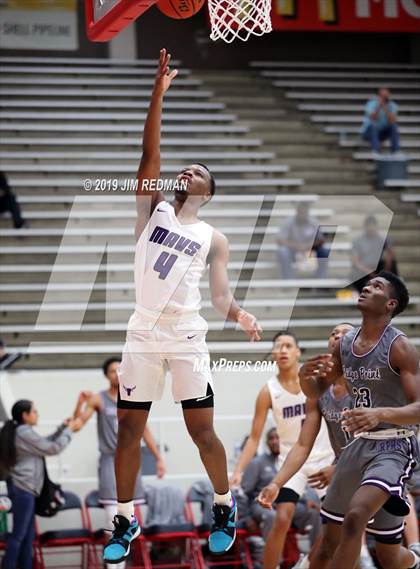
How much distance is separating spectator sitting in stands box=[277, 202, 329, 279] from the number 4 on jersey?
624 centimetres

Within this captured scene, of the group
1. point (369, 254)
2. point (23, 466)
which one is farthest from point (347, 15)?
point (23, 466)

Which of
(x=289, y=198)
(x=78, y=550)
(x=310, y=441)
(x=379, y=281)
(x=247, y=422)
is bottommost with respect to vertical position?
(x=78, y=550)

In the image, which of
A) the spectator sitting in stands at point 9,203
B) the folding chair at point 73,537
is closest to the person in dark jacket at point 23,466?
the folding chair at point 73,537

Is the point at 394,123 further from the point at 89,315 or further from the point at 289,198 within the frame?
the point at 89,315

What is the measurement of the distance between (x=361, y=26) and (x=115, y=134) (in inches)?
155

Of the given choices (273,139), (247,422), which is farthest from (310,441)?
(273,139)

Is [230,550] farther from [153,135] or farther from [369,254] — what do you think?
[153,135]

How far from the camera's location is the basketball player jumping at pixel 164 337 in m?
6.56

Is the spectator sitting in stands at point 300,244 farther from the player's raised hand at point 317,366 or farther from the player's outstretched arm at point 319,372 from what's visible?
the player's raised hand at point 317,366

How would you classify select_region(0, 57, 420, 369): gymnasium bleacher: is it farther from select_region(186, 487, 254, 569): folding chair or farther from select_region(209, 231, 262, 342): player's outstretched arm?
select_region(209, 231, 262, 342): player's outstretched arm

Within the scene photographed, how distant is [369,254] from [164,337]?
268 inches

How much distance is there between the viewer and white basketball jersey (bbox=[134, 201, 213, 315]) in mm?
6617

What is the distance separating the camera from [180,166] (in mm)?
14156

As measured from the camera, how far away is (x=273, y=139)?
15.7 m
